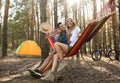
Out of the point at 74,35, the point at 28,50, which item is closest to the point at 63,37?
the point at 74,35

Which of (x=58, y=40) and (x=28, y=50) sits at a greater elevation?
(x=58, y=40)

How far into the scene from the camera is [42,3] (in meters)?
9.03

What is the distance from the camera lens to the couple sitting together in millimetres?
6406

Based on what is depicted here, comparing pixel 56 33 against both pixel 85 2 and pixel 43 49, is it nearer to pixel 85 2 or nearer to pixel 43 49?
pixel 43 49

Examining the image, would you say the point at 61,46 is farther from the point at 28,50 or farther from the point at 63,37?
the point at 28,50

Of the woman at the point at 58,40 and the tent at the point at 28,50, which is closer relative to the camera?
the woman at the point at 58,40

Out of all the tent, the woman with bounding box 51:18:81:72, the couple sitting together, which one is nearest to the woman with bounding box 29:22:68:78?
the couple sitting together

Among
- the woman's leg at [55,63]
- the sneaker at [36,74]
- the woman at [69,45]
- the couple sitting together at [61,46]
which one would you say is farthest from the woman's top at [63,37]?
the sneaker at [36,74]

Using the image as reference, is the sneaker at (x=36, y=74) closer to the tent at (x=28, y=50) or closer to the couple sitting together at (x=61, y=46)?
the couple sitting together at (x=61, y=46)

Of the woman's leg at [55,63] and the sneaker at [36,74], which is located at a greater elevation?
the woman's leg at [55,63]

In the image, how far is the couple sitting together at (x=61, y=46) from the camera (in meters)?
6.41

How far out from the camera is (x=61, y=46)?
21.2 ft

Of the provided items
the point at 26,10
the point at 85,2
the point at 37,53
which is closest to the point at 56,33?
the point at 37,53

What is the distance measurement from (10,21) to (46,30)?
32.5 meters
